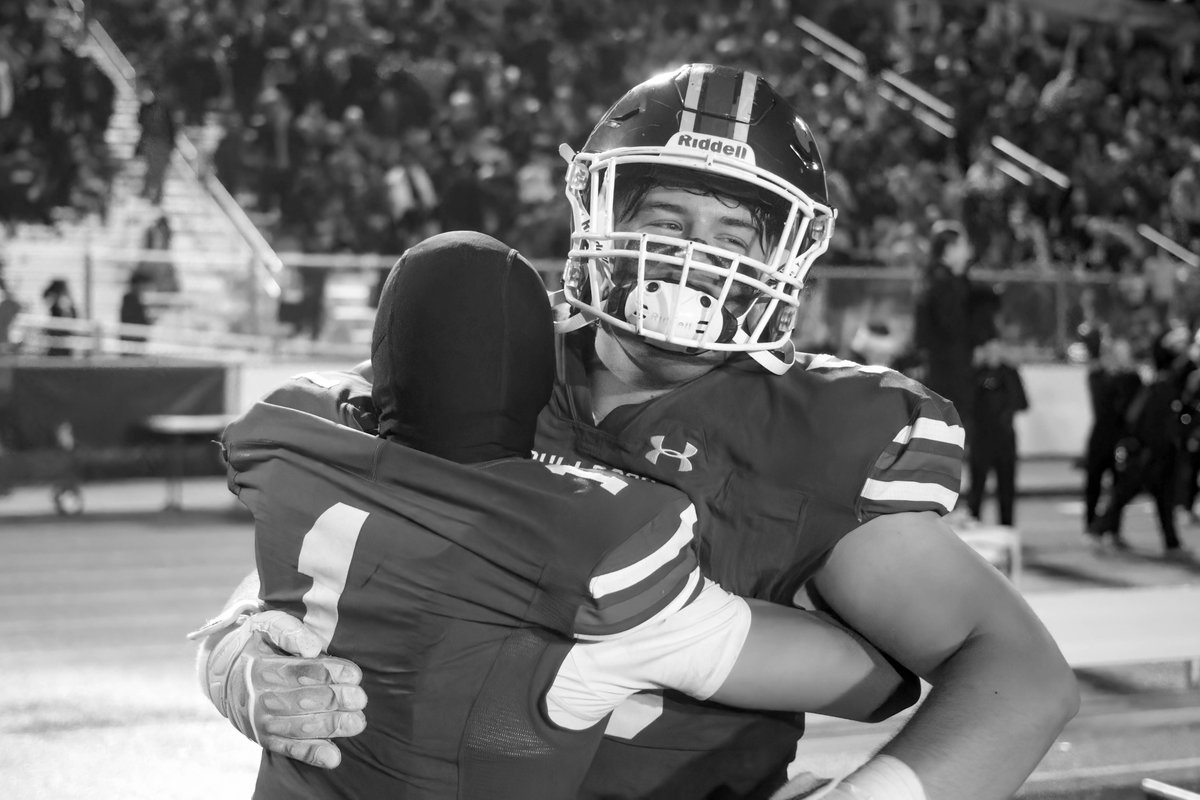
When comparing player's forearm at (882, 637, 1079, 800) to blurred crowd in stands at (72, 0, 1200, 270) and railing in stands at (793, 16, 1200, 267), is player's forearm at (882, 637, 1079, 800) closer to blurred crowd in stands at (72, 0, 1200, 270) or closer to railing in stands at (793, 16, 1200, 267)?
blurred crowd in stands at (72, 0, 1200, 270)

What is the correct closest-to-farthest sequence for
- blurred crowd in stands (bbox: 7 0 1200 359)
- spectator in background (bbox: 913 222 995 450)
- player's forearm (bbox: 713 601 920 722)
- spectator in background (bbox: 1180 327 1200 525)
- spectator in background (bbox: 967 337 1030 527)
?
player's forearm (bbox: 713 601 920 722) < spectator in background (bbox: 913 222 995 450) < spectator in background (bbox: 967 337 1030 527) < spectator in background (bbox: 1180 327 1200 525) < blurred crowd in stands (bbox: 7 0 1200 359)

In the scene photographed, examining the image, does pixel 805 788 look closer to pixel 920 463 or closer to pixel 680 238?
pixel 920 463

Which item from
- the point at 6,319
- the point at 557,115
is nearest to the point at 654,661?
the point at 6,319

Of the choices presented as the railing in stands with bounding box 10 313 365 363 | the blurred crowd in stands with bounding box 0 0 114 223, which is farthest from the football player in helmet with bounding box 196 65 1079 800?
the blurred crowd in stands with bounding box 0 0 114 223

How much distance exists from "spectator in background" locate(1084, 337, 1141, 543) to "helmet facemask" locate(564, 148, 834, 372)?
23.5ft

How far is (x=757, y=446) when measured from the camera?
158 cm

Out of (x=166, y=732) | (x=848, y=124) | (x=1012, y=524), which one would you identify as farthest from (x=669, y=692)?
(x=848, y=124)

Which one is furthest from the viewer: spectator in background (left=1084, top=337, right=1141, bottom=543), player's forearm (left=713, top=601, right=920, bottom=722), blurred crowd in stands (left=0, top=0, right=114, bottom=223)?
blurred crowd in stands (left=0, top=0, right=114, bottom=223)

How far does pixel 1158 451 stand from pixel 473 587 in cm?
778

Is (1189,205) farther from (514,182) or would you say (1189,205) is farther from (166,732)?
(166,732)

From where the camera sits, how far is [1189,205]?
15.1 metres

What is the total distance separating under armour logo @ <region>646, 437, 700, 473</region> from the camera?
5.19ft

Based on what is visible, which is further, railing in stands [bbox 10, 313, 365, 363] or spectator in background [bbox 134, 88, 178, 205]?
spectator in background [bbox 134, 88, 178, 205]

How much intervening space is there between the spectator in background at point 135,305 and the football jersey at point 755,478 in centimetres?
909
